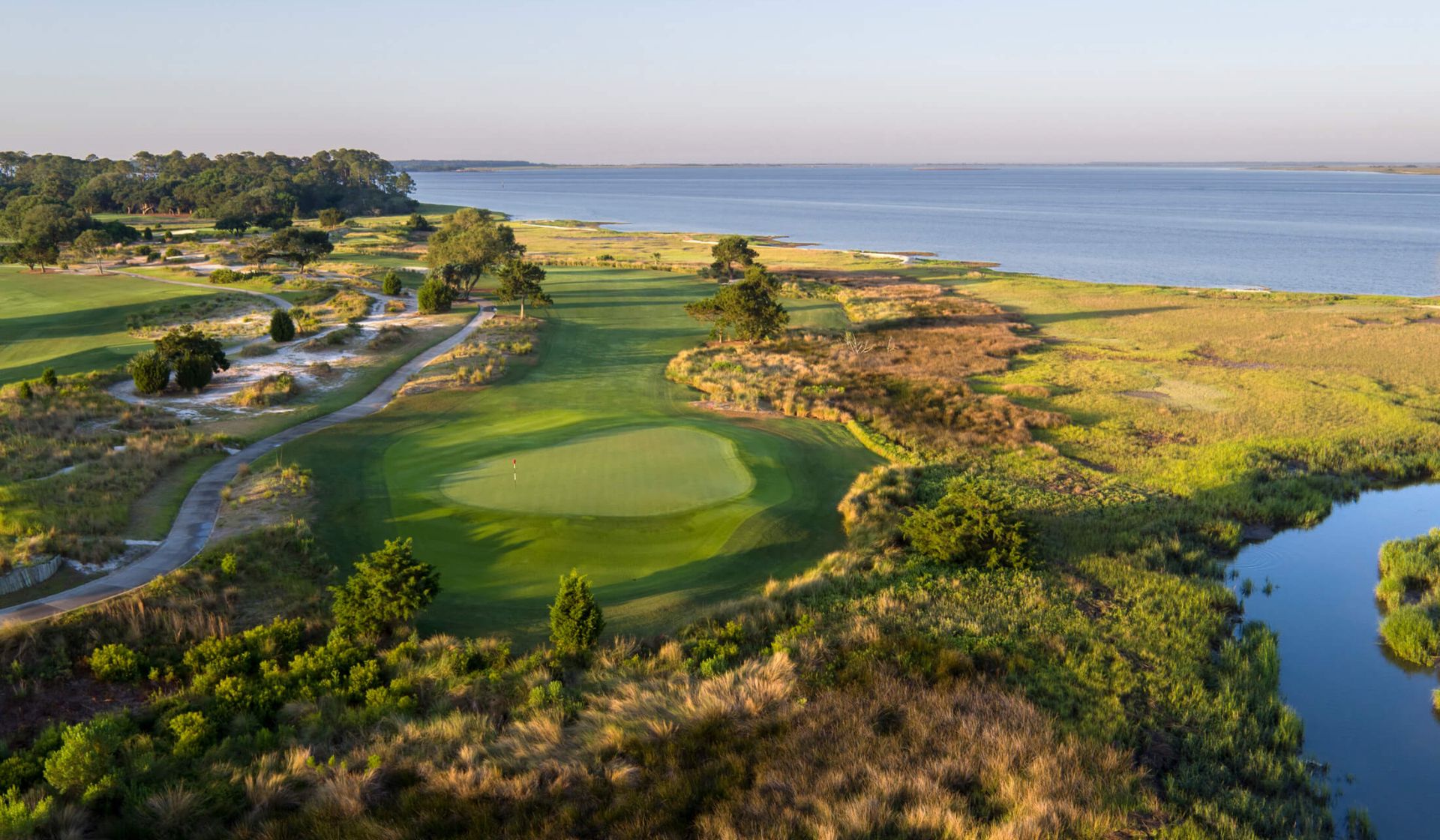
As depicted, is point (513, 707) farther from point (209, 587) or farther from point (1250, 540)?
point (1250, 540)

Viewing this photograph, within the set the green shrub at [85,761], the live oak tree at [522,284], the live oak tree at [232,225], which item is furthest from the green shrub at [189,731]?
the live oak tree at [232,225]

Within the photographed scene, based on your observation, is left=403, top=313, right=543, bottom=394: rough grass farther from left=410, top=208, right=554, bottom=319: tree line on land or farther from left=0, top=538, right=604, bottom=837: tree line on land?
left=0, top=538, right=604, bottom=837: tree line on land

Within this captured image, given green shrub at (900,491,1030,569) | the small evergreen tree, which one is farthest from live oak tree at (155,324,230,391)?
green shrub at (900,491,1030,569)

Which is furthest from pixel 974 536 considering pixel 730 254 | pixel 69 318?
pixel 730 254

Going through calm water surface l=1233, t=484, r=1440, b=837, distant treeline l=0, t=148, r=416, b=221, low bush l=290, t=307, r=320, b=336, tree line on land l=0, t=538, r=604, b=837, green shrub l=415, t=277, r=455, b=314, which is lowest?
calm water surface l=1233, t=484, r=1440, b=837

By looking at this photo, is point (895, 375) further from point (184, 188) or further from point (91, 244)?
point (184, 188)

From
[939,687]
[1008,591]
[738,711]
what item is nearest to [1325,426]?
[1008,591]

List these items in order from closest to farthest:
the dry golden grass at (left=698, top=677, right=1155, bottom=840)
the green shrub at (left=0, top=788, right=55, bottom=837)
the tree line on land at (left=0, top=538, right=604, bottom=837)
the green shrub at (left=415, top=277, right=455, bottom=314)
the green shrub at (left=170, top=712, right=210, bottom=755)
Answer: the green shrub at (left=0, top=788, right=55, bottom=837)
the dry golden grass at (left=698, top=677, right=1155, bottom=840)
the tree line on land at (left=0, top=538, right=604, bottom=837)
the green shrub at (left=170, top=712, right=210, bottom=755)
the green shrub at (left=415, top=277, right=455, bottom=314)
